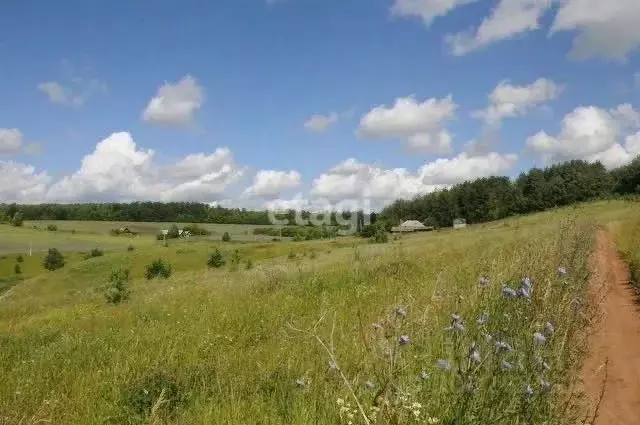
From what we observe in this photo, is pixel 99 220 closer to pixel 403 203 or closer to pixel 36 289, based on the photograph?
pixel 403 203

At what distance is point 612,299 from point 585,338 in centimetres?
401

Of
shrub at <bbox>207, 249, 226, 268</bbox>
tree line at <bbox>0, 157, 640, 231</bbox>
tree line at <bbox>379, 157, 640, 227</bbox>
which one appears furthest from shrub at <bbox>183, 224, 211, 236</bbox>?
shrub at <bbox>207, 249, 226, 268</bbox>

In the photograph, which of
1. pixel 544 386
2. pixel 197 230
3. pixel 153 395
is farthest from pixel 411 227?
pixel 544 386

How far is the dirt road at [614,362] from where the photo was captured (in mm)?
4688

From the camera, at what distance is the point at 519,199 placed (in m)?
107

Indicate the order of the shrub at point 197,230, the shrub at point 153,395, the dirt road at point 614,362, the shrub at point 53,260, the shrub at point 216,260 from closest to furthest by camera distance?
the shrub at point 153,395 < the dirt road at point 614,362 < the shrub at point 216,260 < the shrub at point 53,260 < the shrub at point 197,230

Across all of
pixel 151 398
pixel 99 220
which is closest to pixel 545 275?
pixel 151 398

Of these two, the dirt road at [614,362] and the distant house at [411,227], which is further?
the distant house at [411,227]

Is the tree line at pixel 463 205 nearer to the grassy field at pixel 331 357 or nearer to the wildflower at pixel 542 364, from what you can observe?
the grassy field at pixel 331 357

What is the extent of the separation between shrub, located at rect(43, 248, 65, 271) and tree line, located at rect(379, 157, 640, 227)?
274ft

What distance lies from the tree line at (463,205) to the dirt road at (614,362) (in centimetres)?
7193

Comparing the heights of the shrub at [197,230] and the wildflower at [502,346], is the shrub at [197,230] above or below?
below

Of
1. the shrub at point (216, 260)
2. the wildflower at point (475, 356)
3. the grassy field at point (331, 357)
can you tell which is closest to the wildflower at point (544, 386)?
the grassy field at point (331, 357)

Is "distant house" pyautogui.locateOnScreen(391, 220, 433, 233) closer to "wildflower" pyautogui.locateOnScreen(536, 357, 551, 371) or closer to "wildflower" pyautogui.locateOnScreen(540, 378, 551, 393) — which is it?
"wildflower" pyautogui.locateOnScreen(536, 357, 551, 371)
